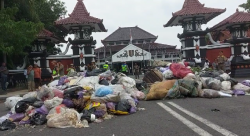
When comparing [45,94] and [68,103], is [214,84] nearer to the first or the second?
[68,103]

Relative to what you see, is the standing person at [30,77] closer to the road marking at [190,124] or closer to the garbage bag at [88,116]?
the garbage bag at [88,116]

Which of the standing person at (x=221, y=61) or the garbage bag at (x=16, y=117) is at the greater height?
the standing person at (x=221, y=61)

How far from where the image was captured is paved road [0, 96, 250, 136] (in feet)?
13.3

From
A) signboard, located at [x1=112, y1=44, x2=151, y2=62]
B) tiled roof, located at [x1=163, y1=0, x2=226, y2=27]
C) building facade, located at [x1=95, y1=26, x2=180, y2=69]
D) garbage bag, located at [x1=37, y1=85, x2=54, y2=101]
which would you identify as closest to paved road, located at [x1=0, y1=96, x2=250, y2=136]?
garbage bag, located at [x1=37, y1=85, x2=54, y2=101]

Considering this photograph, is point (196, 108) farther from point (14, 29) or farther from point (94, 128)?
point (14, 29)

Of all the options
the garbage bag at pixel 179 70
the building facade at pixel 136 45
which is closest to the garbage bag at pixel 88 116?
the garbage bag at pixel 179 70

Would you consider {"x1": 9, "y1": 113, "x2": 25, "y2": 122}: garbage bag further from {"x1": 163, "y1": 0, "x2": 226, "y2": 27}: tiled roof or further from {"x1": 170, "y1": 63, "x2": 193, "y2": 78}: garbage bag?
{"x1": 163, "y1": 0, "x2": 226, "y2": 27}: tiled roof

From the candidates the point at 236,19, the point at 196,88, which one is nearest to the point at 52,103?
the point at 196,88

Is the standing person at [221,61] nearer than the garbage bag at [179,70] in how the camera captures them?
No

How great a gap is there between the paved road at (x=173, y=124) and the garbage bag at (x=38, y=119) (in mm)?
244

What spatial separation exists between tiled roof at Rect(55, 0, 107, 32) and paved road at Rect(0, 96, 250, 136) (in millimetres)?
11833

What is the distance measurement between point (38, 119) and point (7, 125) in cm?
61

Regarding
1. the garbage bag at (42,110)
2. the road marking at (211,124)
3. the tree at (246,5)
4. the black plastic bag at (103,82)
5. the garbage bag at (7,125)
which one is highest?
the tree at (246,5)

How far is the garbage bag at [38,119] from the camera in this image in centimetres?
521
